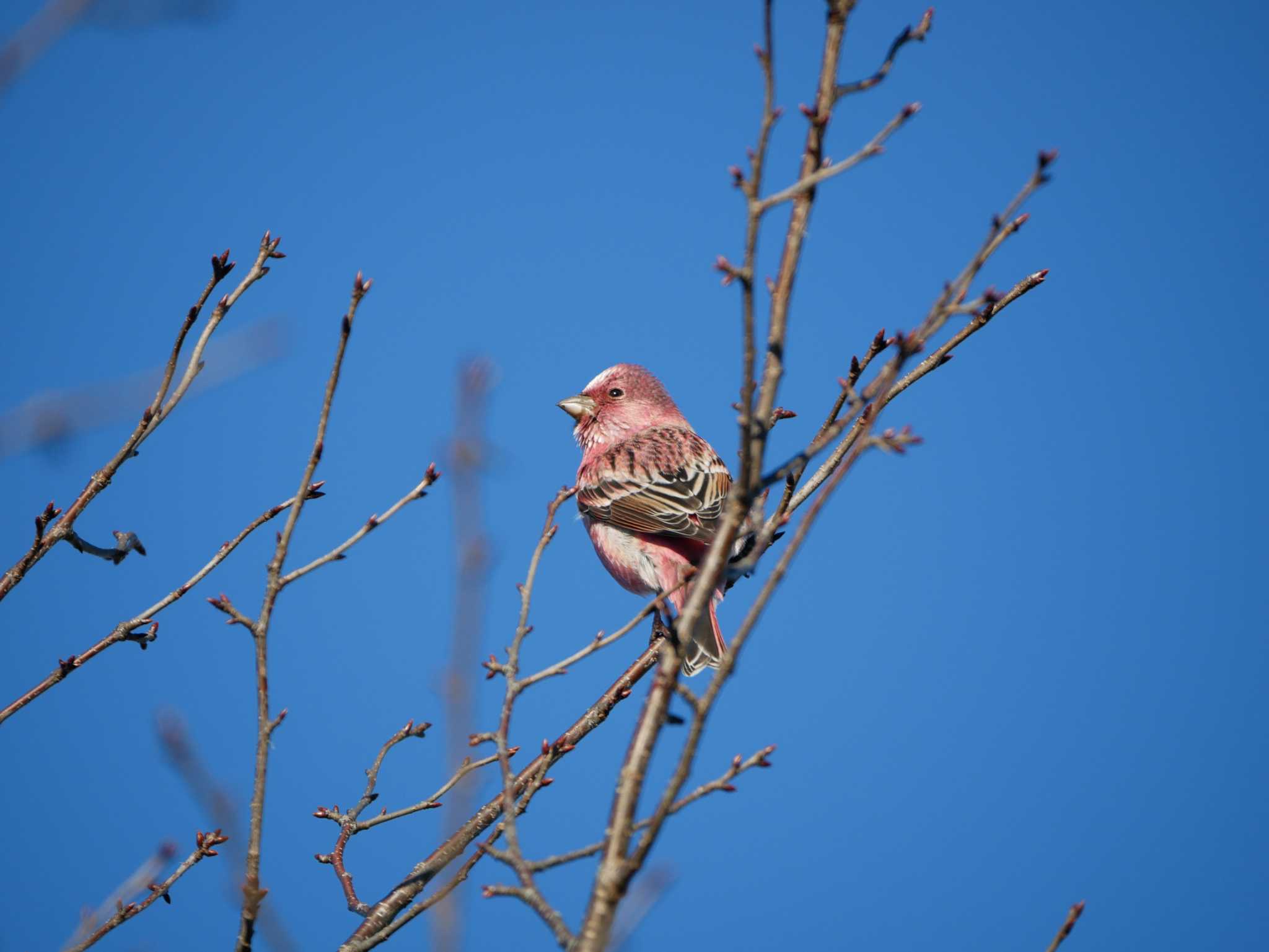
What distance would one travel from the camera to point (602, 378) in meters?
9.41

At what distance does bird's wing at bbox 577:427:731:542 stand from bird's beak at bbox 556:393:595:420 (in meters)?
0.62

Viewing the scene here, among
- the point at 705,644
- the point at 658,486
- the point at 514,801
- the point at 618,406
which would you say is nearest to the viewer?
the point at 514,801

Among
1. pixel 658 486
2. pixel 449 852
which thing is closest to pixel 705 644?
pixel 658 486

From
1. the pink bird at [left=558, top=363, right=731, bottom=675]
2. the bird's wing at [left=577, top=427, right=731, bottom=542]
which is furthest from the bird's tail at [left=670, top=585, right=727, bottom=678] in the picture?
the bird's wing at [left=577, top=427, right=731, bottom=542]

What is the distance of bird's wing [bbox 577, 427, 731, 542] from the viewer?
739cm

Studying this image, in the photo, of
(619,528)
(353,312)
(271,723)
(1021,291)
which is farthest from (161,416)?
(619,528)

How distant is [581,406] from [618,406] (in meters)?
0.33

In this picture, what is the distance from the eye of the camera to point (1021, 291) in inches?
170

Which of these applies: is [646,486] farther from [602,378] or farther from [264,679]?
[264,679]

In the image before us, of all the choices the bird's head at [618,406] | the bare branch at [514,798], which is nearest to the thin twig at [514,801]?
the bare branch at [514,798]

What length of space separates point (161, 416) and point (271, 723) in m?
0.98

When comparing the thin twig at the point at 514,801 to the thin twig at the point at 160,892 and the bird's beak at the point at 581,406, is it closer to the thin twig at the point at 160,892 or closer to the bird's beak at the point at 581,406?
the thin twig at the point at 160,892

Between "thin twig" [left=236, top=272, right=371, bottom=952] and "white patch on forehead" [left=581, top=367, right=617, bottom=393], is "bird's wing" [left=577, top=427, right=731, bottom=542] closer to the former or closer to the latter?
"white patch on forehead" [left=581, top=367, right=617, bottom=393]

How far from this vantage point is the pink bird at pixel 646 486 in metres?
7.35
